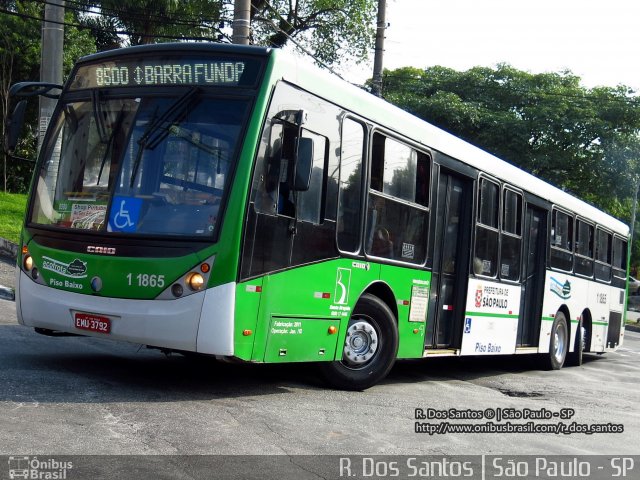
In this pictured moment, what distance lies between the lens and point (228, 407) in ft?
23.4

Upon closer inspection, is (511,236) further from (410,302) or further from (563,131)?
(563,131)

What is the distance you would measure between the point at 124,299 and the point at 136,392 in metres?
0.82

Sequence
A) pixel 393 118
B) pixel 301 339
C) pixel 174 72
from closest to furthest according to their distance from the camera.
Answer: pixel 174 72 < pixel 301 339 < pixel 393 118

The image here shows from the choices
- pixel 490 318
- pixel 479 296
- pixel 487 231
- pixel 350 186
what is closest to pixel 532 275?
pixel 490 318

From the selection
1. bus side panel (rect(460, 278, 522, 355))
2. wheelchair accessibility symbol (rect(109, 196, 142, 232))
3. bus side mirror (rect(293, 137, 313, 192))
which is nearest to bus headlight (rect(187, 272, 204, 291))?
wheelchair accessibility symbol (rect(109, 196, 142, 232))

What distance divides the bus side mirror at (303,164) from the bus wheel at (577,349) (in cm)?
986

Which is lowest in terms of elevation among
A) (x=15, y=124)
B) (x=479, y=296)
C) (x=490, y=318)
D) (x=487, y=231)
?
(x=490, y=318)

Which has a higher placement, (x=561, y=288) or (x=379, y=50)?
(x=379, y=50)

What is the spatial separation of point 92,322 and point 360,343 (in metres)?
2.87

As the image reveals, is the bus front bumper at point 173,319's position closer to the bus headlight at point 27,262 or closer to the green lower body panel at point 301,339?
the green lower body panel at point 301,339

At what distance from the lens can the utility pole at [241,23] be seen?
49.8ft

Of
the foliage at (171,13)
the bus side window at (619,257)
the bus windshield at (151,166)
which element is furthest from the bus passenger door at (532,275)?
the foliage at (171,13)

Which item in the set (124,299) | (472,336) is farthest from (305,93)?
(472,336)

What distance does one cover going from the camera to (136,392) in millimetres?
7281
